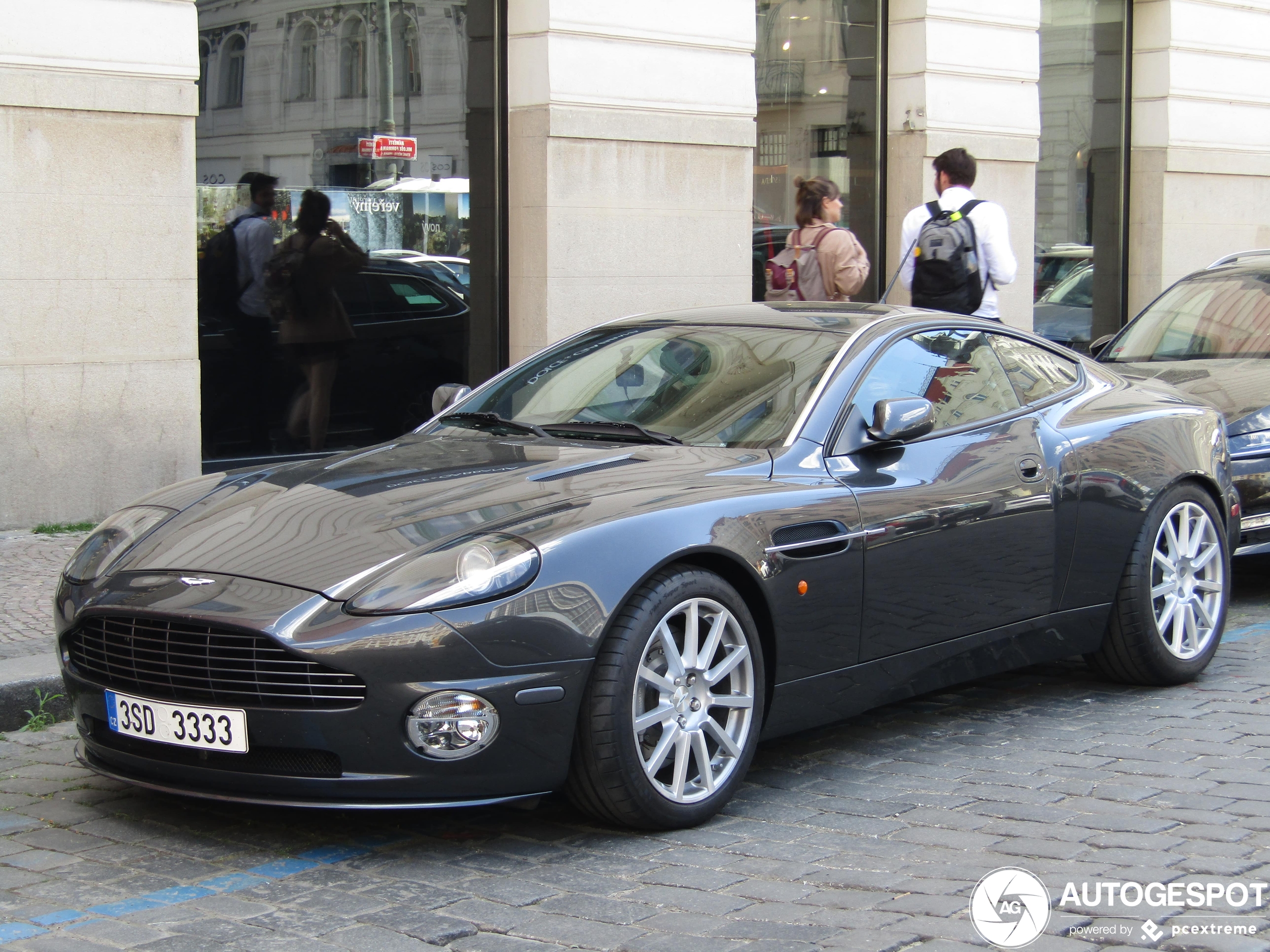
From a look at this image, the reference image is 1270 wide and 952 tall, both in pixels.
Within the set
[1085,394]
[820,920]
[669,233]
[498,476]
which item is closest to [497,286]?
[669,233]

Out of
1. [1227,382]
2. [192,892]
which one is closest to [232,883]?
[192,892]

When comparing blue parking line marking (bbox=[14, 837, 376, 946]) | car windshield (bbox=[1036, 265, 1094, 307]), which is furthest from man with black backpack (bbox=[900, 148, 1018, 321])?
car windshield (bbox=[1036, 265, 1094, 307])

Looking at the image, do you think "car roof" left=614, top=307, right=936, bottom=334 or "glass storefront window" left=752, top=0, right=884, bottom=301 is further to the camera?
"glass storefront window" left=752, top=0, right=884, bottom=301

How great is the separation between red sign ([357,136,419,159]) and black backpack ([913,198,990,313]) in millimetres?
4061

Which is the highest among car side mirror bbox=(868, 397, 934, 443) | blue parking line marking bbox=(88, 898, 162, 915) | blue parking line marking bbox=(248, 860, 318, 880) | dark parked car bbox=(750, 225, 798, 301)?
dark parked car bbox=(750, 225, 798, 301)

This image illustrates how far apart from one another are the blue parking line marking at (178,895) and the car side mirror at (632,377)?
2.18m

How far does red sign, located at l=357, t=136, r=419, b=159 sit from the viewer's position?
Result: 10.8 metres

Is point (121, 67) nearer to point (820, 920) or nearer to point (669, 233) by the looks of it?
point (669, 233)

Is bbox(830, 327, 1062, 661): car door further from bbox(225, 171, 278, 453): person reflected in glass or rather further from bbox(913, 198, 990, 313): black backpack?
bbox(225, 171, 278, 453): person reflected in glass

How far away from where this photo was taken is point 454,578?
3828mm

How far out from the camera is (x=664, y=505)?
419 cm

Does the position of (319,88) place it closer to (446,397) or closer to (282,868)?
(446,397)

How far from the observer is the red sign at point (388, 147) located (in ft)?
35.4

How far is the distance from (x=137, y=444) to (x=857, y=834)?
6.12m
